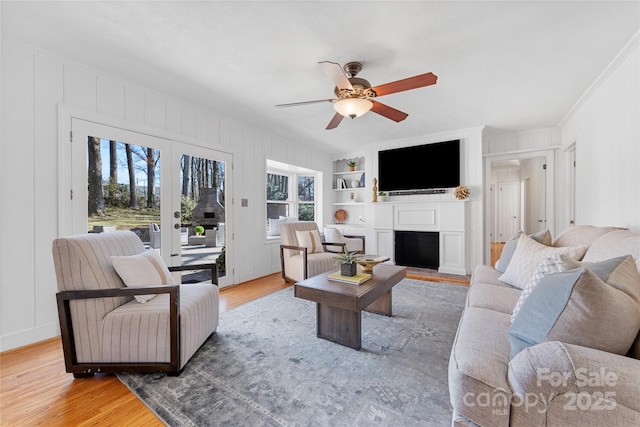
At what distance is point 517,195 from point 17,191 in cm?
1018

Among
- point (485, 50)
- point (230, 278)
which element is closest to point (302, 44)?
point (485, 50)

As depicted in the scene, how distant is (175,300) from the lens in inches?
65.2

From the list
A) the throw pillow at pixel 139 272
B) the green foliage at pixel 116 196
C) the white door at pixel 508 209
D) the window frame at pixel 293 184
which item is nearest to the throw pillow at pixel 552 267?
the throw pillow at pixel 139 272

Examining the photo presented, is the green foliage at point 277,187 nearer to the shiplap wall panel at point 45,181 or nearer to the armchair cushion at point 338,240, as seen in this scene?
the armchair cushion at point 338,240

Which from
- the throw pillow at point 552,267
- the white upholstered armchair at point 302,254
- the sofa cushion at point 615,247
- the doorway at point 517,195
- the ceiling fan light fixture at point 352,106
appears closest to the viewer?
the throw pillow at point 552,267

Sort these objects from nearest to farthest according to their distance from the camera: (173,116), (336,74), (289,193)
A: (336,74) < (173,116) < (289,193)

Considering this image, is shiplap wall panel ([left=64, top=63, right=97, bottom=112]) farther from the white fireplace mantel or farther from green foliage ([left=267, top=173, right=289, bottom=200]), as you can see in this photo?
the white fireplace mantel

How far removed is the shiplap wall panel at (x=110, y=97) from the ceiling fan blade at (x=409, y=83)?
8.49ft

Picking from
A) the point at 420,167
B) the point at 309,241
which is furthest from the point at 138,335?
the point at 420,167

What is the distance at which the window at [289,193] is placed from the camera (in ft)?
16.4

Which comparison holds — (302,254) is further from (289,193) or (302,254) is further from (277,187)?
(289,193)

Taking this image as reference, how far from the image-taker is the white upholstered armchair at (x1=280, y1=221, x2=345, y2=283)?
3586 mm

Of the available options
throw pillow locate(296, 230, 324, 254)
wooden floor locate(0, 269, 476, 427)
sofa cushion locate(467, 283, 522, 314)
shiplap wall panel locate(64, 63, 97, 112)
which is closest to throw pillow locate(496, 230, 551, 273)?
sofa cushion locate(467, 283, 522, 314)

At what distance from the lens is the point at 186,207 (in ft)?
11.1
